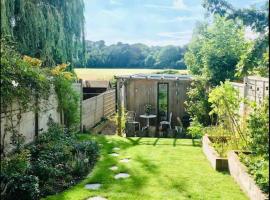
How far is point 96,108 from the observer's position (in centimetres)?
1542

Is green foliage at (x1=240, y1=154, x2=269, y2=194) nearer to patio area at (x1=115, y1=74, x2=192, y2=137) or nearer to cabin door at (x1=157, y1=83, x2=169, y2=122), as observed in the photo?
patio area at (x1=115, y1=74, x2=192, y2=137)

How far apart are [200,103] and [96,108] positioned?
5220 millimetres

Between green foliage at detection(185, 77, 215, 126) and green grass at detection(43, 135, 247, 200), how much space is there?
2.70 m

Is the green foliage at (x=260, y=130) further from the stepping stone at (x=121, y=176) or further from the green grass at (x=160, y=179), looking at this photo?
the stepping stone at (x=121, y=176)

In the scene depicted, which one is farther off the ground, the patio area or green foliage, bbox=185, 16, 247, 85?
green foliage, bbox=185, 16, 247, 85

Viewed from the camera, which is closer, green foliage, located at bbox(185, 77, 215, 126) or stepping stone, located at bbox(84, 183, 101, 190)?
stepping stone, located at bbox(84, 183, 101, 190)

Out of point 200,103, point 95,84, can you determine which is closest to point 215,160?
point 200,103

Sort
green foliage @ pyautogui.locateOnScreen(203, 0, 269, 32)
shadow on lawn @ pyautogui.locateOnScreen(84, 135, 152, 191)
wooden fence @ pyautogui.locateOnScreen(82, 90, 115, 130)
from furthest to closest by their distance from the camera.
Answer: wooden fence @ pyautogui.locateOnScreen(82, 90, 115, 130)
shadow on lawn @ pyautogui.locateOnScreen(84, 135, 152, 191)
green foliage @ pyautogui.locateOnScreen(203, 0, 269, 32)

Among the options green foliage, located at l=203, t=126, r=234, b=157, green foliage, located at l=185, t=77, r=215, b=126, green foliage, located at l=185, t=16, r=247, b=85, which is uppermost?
green foliage, located at l=185, t=16, r=247, b=85

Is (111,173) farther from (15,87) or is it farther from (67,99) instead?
(67,99)

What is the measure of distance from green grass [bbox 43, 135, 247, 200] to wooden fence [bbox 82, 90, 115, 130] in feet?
13.2

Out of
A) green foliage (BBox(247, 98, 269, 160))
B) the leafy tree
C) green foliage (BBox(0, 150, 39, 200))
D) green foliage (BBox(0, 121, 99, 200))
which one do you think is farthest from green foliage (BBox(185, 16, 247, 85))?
green foliage (BBox(0, 150, 39, 200))

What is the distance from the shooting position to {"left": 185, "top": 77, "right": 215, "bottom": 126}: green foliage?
1218 centimetres

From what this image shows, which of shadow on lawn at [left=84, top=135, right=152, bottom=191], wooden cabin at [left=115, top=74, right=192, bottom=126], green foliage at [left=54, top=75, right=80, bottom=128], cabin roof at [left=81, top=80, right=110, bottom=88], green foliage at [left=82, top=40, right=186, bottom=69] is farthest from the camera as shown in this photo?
green foliage at [left=82, top=40, right=186, bottom=69]
